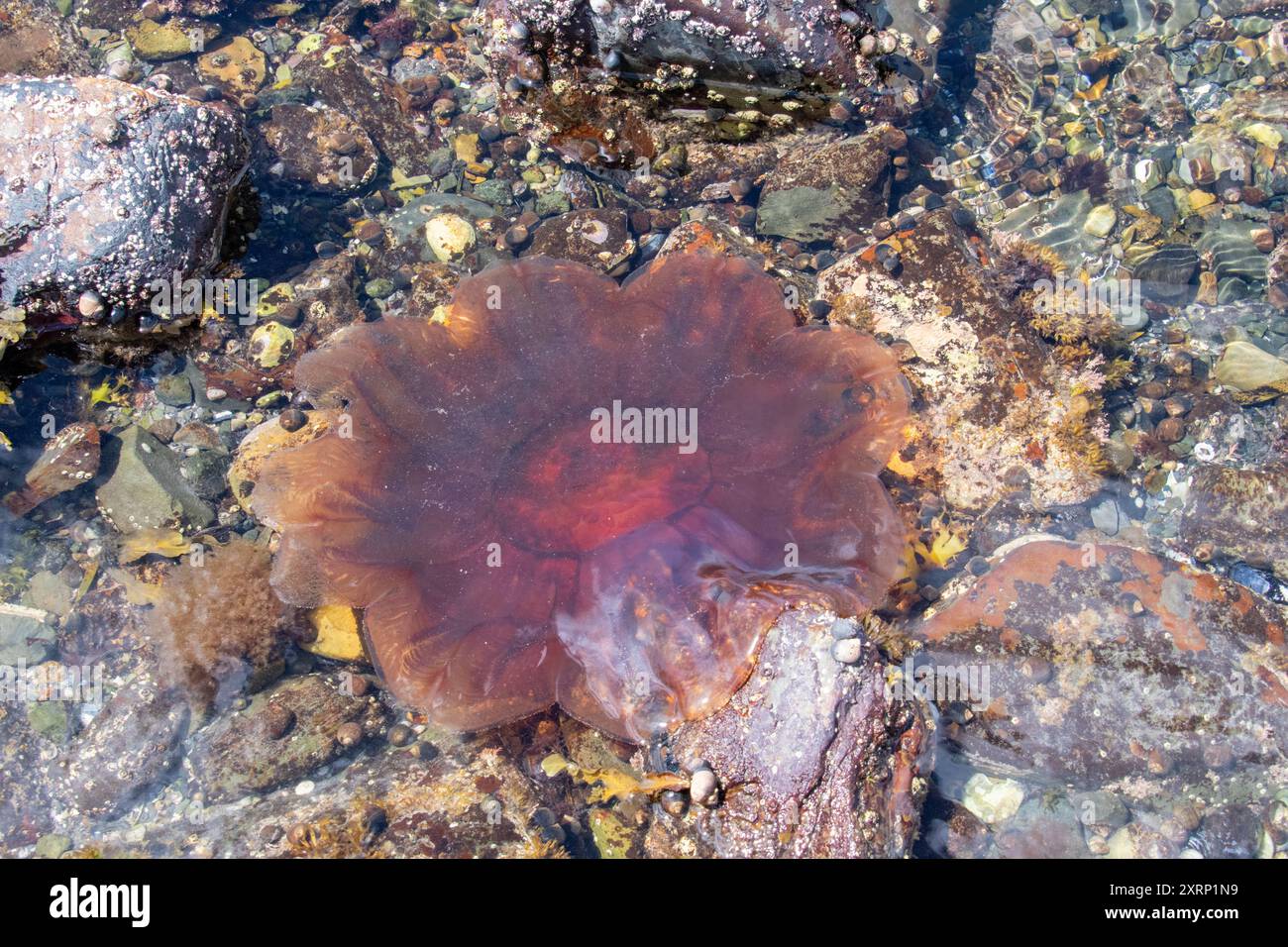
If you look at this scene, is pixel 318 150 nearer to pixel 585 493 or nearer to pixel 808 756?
pixel 585 493

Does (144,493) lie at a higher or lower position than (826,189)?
lower

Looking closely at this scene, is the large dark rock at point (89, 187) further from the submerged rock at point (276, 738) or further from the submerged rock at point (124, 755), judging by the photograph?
the submerged rock at point (276, 738)

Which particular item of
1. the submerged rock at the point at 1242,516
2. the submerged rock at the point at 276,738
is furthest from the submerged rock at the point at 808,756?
the submerged rock at the point at 1242,516

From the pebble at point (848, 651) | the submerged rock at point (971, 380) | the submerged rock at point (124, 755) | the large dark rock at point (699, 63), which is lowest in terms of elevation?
the submerged rock at point (124, 755)

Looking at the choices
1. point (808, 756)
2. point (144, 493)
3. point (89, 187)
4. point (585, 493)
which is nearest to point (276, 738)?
point (144, 493)
